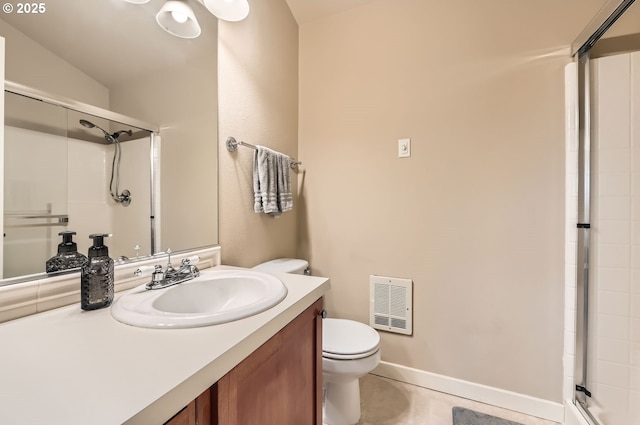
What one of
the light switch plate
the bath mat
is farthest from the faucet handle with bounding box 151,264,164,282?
the bath mat

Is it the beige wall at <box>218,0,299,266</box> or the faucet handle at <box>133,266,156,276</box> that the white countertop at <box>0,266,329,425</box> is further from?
the beige wall at <box>218,0,299,266</box>

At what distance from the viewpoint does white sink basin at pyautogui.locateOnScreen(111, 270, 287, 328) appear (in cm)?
59

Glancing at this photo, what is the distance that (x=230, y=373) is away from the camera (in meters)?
0.52

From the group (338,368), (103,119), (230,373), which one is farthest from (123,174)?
(338,368)

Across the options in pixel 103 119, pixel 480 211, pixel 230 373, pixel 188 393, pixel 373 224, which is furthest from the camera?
pixel 373 224

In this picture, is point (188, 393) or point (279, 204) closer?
point (188, 393)

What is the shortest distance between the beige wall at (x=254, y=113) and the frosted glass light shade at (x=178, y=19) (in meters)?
0.16

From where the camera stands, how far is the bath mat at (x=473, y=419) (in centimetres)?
128

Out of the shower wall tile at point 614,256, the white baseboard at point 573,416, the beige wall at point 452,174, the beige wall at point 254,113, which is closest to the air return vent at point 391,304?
the beige wall at point 452,174

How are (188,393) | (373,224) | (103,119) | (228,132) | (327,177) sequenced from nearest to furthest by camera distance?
(188,393) < (103,119) < (228,132) < (373,224) < (327,177)

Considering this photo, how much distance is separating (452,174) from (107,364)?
1.58 meters

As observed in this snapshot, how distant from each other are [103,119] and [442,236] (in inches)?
63.2

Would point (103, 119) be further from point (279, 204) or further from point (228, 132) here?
point (279, 204)

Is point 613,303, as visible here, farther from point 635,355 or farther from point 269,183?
point 269,183
